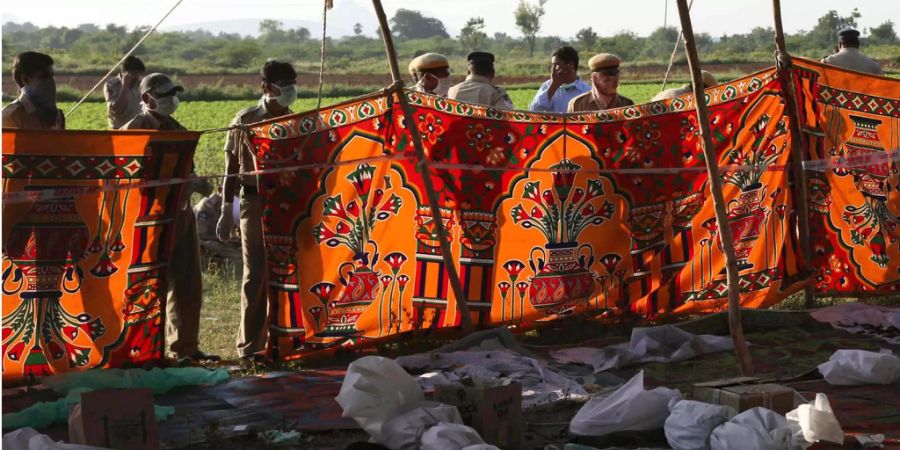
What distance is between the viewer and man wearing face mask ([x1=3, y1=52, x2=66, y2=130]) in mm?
6727

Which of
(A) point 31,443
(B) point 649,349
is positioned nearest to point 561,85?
(B) point 649,349

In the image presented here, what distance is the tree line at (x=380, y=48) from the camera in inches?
2023

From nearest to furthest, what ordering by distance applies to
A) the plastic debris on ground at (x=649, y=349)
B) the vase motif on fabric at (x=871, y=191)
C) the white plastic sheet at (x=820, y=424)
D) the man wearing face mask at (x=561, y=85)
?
1. the white plastic sheet at (x=820, y=424)
2. the plastic debris on ground at (x=649, y=349)
3. the vase motif on fabric at (x=871, y=191)
4. the man wearing face mask at (x=561, y=85)

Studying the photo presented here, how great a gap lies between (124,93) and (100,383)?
4.98 meters

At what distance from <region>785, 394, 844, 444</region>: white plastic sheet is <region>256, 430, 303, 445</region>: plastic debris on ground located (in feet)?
6.76

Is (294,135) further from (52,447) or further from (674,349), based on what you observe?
(52,447)

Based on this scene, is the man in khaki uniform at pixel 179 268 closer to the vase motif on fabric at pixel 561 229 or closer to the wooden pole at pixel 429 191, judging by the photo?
the wooden pole at pixel 429 191

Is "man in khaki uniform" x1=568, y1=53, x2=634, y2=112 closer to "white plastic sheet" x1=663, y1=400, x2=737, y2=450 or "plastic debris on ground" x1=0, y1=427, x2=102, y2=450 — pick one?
"white plastic sheet" x1=663, y1=400, x2=737, y2=450

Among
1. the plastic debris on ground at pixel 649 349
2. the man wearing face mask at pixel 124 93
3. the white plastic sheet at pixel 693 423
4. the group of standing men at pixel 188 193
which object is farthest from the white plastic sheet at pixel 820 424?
the man wearing face mask at pixel 124 93

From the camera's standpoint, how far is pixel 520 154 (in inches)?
291

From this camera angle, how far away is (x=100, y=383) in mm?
6023

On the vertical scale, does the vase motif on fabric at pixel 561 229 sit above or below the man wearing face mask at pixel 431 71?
below

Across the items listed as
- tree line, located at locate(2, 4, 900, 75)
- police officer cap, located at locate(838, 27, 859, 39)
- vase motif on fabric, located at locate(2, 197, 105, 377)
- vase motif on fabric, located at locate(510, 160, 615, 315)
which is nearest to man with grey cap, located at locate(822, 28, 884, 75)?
police officer cap, located at locate(838, 27, 859, 39)

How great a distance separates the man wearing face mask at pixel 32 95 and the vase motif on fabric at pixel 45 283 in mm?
849
